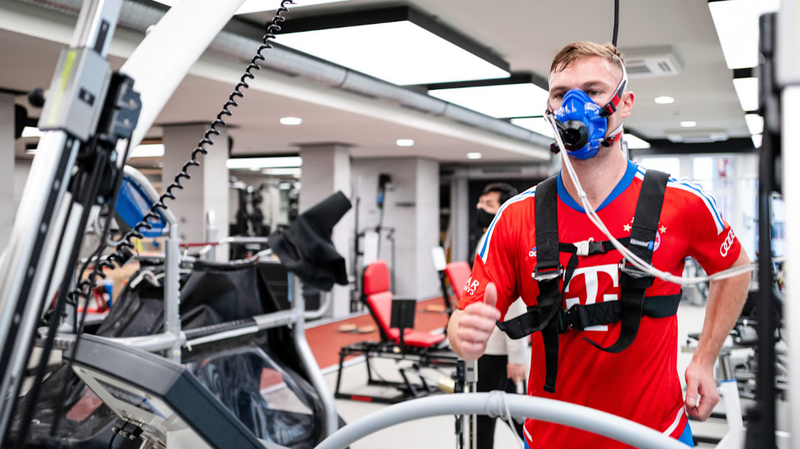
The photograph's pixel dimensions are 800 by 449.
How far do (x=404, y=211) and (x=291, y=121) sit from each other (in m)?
4.87

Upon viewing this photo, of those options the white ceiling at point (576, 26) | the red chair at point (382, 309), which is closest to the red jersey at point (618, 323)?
the white ceiling at point (576, 26)

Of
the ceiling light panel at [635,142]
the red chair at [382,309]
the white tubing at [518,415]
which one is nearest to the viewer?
the white tubing at [518,415]

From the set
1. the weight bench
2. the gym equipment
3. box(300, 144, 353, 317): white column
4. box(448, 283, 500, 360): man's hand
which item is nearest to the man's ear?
box(448, 283, 500, 360): man's hand

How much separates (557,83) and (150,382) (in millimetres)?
1017

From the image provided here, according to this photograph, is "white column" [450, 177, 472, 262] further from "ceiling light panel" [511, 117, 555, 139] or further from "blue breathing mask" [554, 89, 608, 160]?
"blue breathing mask" [554, 89, 608, 160]

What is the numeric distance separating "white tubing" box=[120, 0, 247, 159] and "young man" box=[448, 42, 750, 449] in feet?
2.33

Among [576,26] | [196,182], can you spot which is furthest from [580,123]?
[196,182]

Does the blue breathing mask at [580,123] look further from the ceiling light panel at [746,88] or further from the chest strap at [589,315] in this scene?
the ceiling light panel at [746,88]

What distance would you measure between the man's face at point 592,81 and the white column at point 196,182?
20.9 feet

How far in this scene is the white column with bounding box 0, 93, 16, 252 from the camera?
5086 mm

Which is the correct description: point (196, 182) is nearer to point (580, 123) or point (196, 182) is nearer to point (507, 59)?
point (507, 59)

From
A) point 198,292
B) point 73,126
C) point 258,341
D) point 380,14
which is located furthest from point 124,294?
point 73,126

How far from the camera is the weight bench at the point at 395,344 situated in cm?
509

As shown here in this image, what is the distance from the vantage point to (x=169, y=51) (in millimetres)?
923
